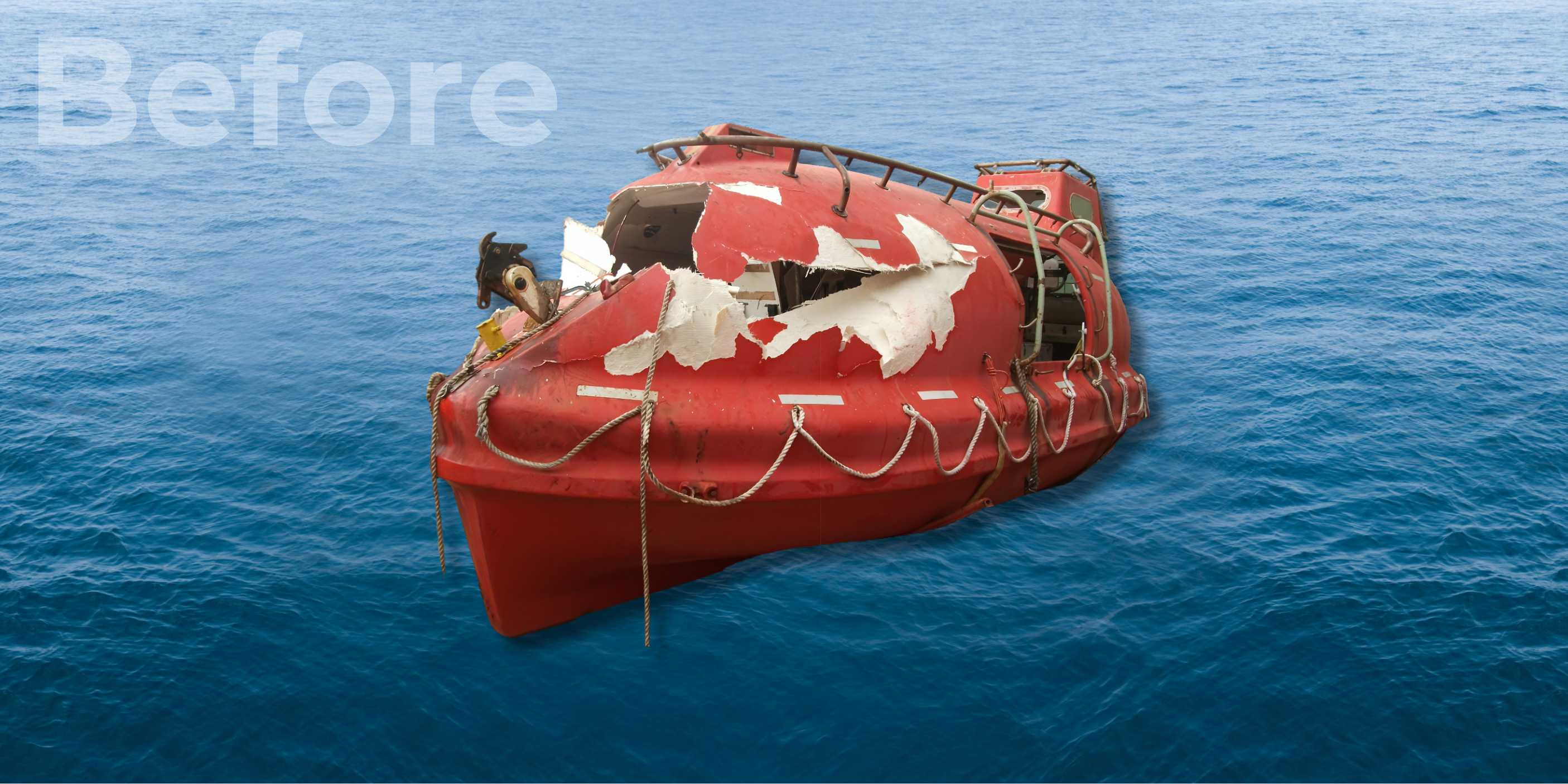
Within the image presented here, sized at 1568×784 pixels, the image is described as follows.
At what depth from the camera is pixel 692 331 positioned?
22.5 ft

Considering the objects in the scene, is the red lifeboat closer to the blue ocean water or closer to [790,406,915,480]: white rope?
[790,406,915,480]: white rope

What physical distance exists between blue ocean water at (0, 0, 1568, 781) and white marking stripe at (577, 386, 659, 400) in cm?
94

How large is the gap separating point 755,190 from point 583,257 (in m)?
1.47

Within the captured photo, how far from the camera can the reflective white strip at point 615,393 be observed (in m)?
6.64

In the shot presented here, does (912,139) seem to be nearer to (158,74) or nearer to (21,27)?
(158,74)

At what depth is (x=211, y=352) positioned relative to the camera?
1290cm

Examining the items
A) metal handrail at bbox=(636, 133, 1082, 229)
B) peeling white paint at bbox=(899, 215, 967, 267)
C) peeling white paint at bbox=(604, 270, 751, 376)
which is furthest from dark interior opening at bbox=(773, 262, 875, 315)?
peeling white paint at bbox=(604, 270, 751, 376)

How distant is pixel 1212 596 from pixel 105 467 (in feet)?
34.1

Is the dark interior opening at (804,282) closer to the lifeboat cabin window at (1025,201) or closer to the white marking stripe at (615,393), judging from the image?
the white marking stripe at (615,393)

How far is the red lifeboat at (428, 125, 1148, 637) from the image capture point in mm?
6660

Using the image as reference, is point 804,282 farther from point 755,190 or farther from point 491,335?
point 491,335

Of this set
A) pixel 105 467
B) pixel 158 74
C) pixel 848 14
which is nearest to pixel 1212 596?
pixel 105 467

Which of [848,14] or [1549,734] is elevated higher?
[848,14]

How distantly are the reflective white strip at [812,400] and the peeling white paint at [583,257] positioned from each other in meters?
1.73
